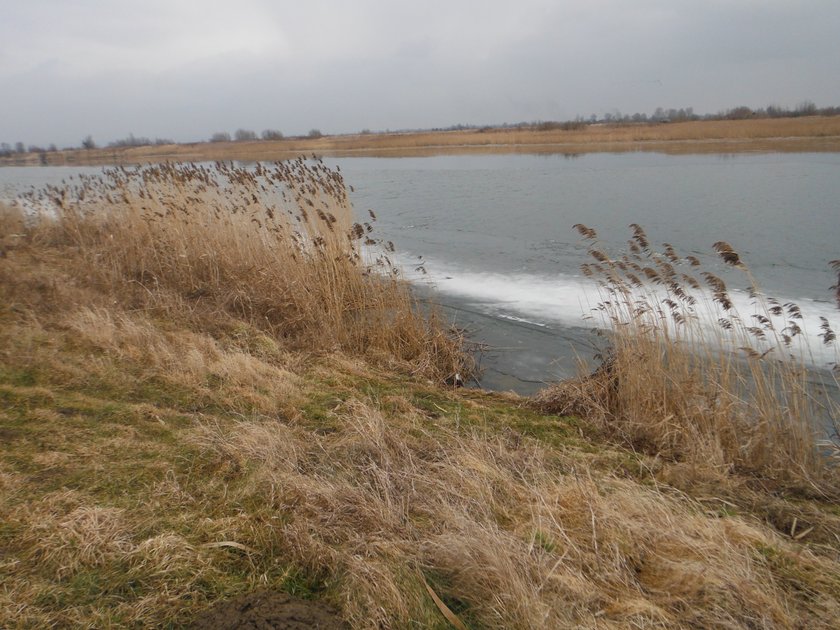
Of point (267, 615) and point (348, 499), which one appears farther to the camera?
point (348, 499)

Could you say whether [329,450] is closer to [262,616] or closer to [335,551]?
[335,551]

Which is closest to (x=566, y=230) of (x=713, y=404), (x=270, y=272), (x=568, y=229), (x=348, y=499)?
(x=568, y=229)

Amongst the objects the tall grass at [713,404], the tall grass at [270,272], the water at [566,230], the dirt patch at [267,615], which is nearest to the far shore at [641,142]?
the water at [566,230]

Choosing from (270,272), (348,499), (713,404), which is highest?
(270,272)

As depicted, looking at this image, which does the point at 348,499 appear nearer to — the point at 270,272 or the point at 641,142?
the point at 270,272

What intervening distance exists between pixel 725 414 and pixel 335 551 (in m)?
3.01

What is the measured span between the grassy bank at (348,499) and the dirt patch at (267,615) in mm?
68

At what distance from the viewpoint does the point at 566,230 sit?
38.5 ft

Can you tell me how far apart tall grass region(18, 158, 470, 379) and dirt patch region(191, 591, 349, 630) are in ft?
11.2

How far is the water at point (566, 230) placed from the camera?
21.7 feet

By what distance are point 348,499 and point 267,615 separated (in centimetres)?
77

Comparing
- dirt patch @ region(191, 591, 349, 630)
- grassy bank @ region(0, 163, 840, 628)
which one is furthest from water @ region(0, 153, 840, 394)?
dirt patch @ region(191, 591, 349, 630)

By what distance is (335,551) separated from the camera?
237 centimetres

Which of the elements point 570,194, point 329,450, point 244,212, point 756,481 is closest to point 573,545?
point 329,450
